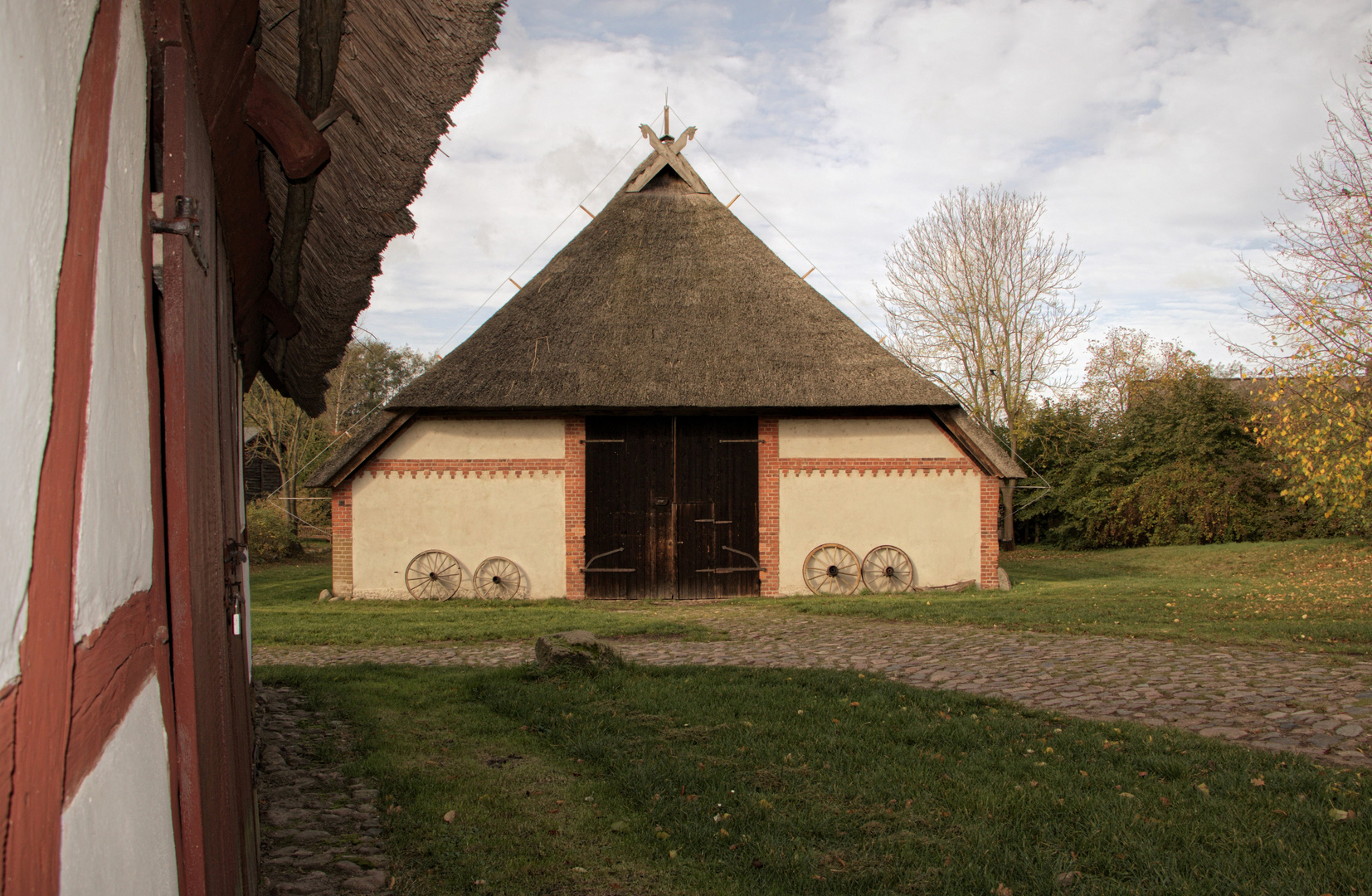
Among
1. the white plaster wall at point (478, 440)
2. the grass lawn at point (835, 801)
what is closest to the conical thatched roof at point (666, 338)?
the white plaster wall at point (478, 440)

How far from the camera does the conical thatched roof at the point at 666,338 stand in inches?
545

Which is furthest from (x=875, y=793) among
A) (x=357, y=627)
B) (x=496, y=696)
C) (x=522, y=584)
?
(x=522, y=584)

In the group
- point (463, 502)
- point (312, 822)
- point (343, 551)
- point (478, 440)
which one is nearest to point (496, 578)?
point (463, 502)

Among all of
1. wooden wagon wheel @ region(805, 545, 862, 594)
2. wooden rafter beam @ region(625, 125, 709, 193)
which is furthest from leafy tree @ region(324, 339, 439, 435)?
wooden wagon wheel @ region(805, 545, 862, 594)

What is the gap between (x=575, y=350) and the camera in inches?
570

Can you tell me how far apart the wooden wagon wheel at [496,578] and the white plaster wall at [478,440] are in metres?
1.65

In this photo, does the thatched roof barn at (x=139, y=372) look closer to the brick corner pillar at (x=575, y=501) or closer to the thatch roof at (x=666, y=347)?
the thatch roof at (x=666, y=347)

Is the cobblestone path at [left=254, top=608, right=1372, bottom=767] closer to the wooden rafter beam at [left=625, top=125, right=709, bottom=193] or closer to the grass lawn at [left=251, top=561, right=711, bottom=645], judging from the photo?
the grass lawn at [left=251, top=561, right=711, bottom=645]

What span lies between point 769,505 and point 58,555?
1352cm

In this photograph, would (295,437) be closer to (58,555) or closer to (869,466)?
(869,466)

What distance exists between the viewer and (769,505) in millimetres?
14273

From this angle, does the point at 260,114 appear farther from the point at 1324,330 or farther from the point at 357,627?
the point at 1324,330

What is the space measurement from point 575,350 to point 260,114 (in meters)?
11.9

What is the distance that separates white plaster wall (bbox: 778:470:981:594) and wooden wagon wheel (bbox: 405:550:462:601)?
5.18 m
